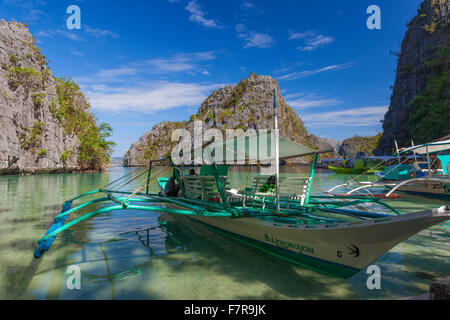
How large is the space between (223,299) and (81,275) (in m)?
2.99

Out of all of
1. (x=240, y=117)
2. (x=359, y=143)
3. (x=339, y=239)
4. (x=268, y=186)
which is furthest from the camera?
(x=359, y=143)

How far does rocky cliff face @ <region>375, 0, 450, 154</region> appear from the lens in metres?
41.3

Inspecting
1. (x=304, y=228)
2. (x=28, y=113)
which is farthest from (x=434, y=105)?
→ (x=28, y=113)

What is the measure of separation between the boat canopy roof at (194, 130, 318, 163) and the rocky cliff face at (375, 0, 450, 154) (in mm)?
43711

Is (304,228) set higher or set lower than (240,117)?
lower

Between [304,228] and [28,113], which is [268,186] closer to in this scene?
[304,228]

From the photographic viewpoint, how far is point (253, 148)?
769cm

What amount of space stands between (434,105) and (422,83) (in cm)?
1231

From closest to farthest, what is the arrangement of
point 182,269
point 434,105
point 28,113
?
point 182,269 < point 434,105 < point 28,113

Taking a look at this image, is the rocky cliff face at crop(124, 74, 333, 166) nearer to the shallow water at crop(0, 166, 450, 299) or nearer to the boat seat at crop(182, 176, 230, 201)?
the boat seat at crop(182, 176, 230, 201)

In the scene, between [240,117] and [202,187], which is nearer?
[202,187]

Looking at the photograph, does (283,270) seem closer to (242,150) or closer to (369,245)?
(369,245)

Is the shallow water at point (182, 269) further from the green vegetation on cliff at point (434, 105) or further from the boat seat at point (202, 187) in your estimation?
the green vegetation on cliff at point (434, 105)
